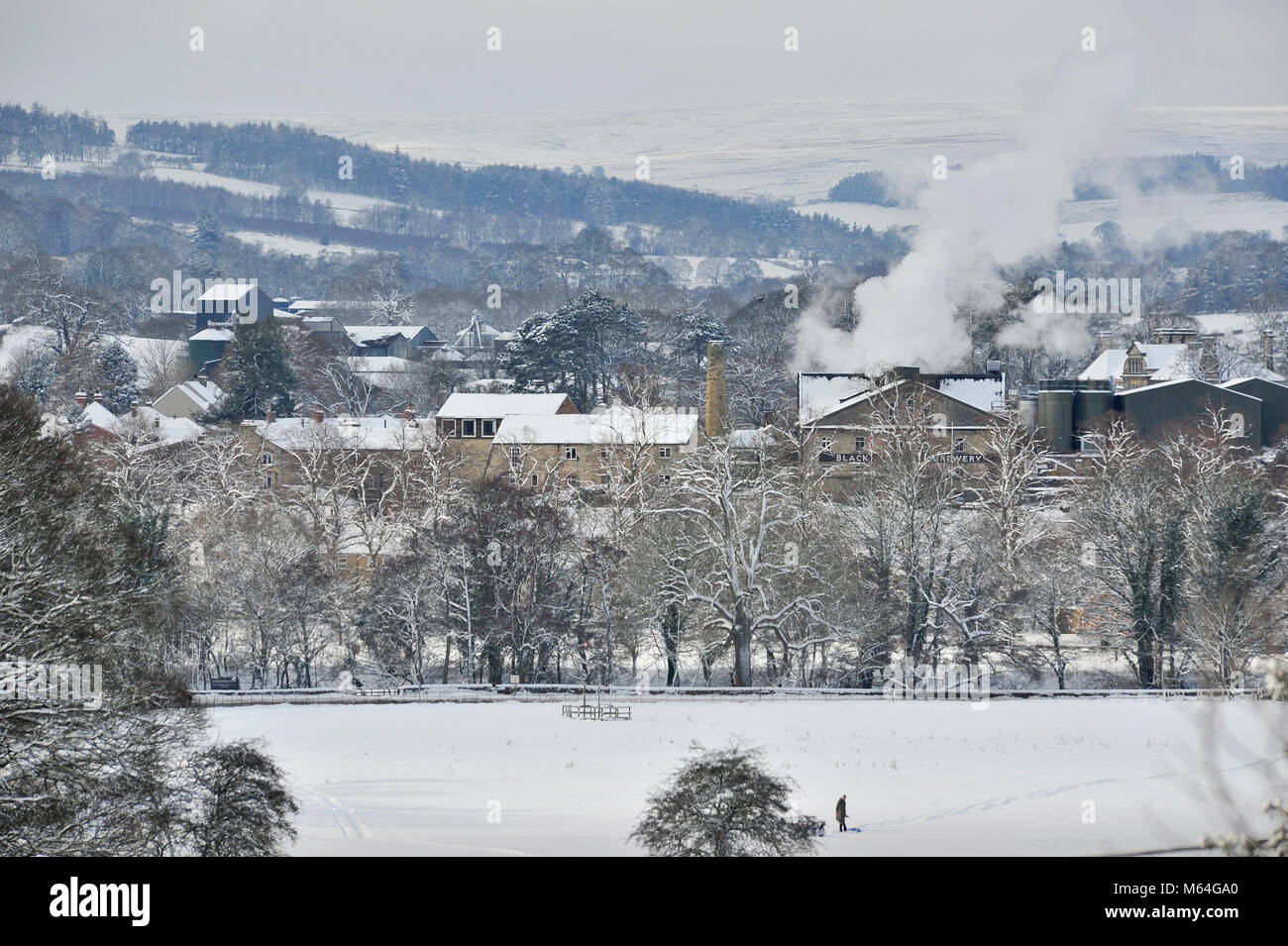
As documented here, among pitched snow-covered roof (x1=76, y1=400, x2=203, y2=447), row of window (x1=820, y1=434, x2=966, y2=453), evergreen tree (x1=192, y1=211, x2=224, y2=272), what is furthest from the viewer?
evergreen tree (x1=192, y1=211, x2=224, y2=272)

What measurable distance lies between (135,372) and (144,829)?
7101 centimetres

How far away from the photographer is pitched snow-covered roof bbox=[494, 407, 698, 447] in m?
53.0

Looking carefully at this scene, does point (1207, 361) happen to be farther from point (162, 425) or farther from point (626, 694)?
point (626, 694)

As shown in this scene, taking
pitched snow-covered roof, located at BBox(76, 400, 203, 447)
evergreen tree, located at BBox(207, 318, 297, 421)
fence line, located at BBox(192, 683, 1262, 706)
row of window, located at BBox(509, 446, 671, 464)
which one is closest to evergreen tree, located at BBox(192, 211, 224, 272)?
evergreen tree, located at BBox(207, 318, 297, 421)

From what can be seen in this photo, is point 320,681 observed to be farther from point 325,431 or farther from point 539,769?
point 325,431

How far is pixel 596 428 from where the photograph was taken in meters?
56.5

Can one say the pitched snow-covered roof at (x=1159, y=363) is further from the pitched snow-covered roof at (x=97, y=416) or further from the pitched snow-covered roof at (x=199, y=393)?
the pitched snow-covered roof at (x=97, y=416)

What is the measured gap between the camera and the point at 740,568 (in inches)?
1412

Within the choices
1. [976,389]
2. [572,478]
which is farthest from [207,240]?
[976,389]

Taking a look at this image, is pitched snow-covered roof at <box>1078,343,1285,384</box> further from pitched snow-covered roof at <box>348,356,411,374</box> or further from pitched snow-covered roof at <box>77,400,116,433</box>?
pitched snow-covered roof at <box>77,400,116,433</box>

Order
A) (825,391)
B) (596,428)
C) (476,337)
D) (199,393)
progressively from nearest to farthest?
(596,428) < (825,391) < (199,393) < (476,337)

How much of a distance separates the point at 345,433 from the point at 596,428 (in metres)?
9.31

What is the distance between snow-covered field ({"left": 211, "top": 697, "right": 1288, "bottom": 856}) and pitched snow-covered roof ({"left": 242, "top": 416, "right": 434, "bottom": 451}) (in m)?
23.2
